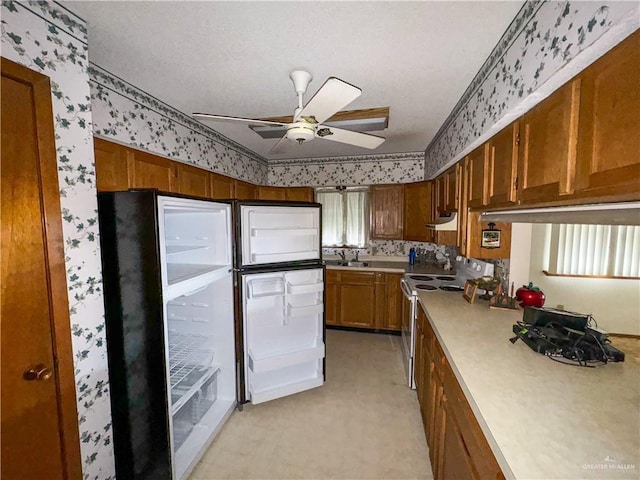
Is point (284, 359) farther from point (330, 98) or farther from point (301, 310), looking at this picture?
point (330, 98)

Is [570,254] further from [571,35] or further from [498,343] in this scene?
[571,35]

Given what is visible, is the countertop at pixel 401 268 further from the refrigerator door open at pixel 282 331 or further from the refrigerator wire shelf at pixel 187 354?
the refrigerator wire shelf at pixel 187 354

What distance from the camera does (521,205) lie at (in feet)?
4.24

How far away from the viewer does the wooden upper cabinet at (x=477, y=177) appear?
169 centimetres

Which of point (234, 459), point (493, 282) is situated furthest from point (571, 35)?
point (234, 459)

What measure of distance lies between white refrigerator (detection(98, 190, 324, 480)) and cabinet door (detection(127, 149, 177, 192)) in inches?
11.5

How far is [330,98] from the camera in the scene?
1369 mm

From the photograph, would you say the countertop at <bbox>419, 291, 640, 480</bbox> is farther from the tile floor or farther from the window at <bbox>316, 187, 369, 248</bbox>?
the window at <bbox>316, 187, 369, 248</bbox>

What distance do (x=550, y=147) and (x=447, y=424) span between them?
1309 mm

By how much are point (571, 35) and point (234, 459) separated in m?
2.66

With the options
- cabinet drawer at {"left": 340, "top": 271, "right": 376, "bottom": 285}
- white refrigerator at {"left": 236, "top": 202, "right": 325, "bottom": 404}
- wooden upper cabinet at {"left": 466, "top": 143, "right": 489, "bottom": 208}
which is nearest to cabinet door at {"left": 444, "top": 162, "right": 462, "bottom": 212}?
wooden upper cabinet at {"left": 466, "top": 143, "right": 489, "bottom": 208}

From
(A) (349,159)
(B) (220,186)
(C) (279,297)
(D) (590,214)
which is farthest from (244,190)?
(D) (590,214)

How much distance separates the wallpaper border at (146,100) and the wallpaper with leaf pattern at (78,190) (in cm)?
44

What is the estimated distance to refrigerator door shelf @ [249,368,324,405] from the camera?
2.28 metres
